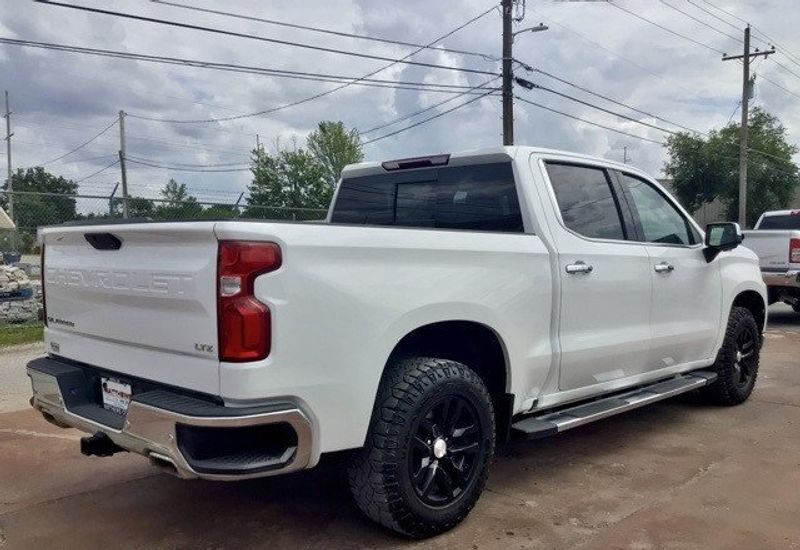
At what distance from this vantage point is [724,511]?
375cm

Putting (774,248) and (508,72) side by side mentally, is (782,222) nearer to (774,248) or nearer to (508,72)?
(774,248)

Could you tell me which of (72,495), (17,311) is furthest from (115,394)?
(17,311)

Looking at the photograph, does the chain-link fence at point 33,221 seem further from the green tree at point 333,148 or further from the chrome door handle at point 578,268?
the green tree at point 333,148

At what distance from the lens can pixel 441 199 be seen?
14.6 ft

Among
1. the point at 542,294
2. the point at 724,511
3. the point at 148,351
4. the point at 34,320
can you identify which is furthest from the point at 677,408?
the point at 34,320

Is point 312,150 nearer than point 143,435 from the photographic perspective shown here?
No

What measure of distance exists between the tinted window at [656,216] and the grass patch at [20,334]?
7.33m

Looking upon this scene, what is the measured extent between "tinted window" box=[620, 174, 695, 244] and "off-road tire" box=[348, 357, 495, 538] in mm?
2050

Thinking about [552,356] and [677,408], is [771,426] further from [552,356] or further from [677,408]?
[552,356]

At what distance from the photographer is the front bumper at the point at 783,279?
1045cm

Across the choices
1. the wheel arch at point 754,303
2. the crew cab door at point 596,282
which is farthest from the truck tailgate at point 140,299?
the wheel arch at point 754,303

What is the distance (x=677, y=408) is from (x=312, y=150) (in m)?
45.8

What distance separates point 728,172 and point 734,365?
37.2 m

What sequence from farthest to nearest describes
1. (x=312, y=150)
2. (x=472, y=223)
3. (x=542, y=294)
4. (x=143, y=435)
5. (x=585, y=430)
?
(x=312, y=150) < (x=585, y=430) < (x=472, y=223) < (x=542, y=294) < (x=143, y=435)
